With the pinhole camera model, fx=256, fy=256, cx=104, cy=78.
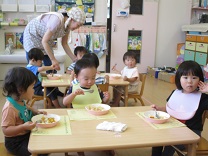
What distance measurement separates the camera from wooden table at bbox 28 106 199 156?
1195 mm

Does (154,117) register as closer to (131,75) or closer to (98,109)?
(98,109)

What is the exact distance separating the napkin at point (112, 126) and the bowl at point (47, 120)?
0.25 metres

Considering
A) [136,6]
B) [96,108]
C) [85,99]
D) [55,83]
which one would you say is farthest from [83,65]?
[136,6]

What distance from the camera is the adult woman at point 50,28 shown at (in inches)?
117

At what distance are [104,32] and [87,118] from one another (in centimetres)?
468

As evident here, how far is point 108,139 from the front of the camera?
129 cm

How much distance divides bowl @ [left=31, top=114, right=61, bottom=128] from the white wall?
5.39 meters

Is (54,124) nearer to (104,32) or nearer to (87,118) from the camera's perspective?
(87,118)

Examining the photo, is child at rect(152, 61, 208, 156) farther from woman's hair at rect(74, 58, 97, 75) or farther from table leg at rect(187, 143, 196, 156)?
woman's hair at rect(74, 58, 97, 75)

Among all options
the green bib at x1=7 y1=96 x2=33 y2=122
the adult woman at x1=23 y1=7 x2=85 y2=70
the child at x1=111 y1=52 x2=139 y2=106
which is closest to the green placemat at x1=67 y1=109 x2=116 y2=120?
the green bib at x1=7 y1=96 x2=33 y2=122

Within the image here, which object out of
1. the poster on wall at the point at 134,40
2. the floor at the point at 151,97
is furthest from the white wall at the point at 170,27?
the floor at the point at 151,97

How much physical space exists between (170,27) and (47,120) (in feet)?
18.5

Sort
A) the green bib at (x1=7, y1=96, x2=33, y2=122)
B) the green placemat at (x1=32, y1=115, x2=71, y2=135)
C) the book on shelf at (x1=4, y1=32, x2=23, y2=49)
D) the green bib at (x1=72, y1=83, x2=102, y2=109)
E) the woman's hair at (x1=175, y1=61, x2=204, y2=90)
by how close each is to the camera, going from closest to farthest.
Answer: the green placemat at (x1=32, y1=115, x2=71, y2=135)
the green bib at (x1=7, y1=96, x2=33, y2=122)
the woman's hair at (x1=175, y1=61, x2=204, y2=90)
the green bib at (x1=72, y1=83, x2=102, y2=109)
the book on shelf at (x1=4, y1=32, x2=23, y2=49)

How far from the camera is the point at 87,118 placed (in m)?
1.58
